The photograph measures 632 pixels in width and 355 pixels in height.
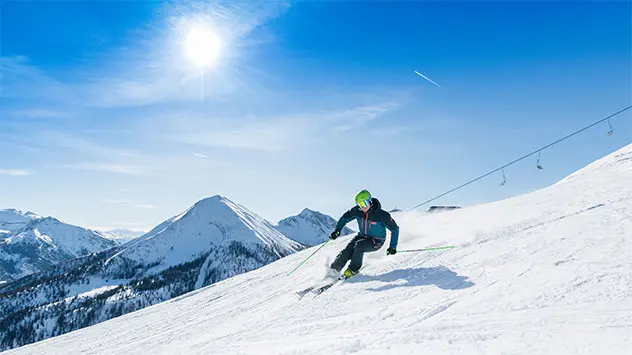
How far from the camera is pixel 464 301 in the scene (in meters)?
5.63

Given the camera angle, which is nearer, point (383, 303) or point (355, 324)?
point (355, 324)

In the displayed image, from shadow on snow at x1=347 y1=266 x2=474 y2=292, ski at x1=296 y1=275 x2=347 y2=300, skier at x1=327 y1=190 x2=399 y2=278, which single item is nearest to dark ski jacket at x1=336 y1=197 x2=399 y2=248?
skier at x1=327 y1=190 x2=399 y2=278


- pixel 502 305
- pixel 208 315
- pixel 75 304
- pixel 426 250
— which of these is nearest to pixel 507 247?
pixel 426 250

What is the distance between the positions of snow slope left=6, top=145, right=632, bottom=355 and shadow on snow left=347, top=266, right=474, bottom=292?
0.03 m

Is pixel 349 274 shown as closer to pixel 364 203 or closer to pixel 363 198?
pixel 364 203

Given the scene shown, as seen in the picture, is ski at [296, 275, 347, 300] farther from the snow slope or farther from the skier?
the skier

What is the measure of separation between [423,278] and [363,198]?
2769mm

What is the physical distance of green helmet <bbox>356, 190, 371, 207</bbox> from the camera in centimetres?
957

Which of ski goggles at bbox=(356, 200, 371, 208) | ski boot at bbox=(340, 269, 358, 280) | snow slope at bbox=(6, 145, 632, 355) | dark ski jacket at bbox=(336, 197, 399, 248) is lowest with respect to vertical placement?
snow slope at bbox=(6, 145, 632, 355)

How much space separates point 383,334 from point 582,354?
224cm

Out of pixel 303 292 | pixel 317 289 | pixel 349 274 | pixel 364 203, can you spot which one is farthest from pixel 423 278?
pixel 303 292

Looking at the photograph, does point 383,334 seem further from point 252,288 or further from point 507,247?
point 252,288

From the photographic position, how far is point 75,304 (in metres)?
182

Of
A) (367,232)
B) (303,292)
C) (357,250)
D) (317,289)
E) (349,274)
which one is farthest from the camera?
(367,232)
